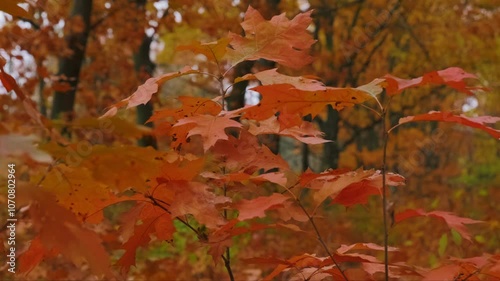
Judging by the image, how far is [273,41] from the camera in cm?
159

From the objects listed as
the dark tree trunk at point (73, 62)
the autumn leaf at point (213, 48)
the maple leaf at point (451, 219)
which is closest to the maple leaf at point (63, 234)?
the autumn leaf at point (213, 48)

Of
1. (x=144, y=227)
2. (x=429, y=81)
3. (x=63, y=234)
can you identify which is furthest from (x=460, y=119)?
(x=63, y=234)

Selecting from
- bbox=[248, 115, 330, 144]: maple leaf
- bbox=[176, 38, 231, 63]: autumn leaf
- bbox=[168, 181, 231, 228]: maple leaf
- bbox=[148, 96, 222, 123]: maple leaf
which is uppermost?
bbox=[176, 38, 231, 63]: autumn leaf

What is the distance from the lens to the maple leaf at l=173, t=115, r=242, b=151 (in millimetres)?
1358

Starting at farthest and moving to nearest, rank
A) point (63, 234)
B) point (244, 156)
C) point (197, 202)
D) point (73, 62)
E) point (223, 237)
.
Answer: point (73, 62)
point (244, 156)
point (223, 237)
point (197, 202)
point (63, 234)

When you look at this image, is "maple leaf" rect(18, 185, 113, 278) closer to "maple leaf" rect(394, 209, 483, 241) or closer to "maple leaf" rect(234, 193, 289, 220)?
"maple leaf" rect(234, 193, 289, 220)

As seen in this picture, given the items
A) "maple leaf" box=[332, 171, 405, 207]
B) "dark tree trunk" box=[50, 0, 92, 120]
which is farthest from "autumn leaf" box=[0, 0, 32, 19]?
"dark tree trunk" box=[50, 0, 92, 120]

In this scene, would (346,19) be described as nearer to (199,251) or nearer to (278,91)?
(199,251)

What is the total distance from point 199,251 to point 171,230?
12.6 feet

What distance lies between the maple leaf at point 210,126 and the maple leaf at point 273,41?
217 millimetres

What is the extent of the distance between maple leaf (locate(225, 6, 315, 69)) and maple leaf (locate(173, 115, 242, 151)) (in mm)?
217

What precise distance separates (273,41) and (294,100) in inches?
8.0

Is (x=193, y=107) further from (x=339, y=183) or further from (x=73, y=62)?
(x=73, y=62)

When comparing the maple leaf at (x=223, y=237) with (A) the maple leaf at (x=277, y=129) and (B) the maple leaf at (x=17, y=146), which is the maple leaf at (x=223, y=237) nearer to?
(A) the maple leaf at (x=277, y=129)
